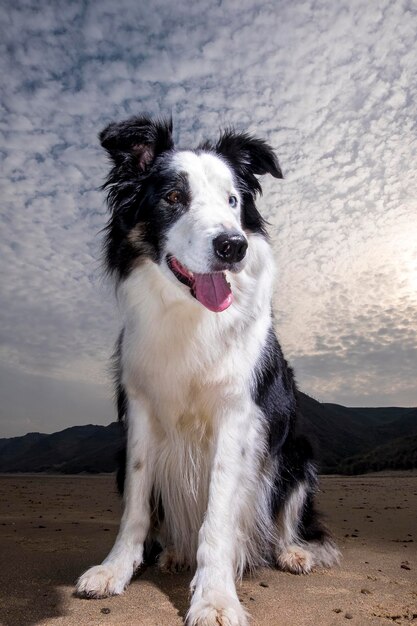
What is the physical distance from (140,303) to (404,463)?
13.9 meters

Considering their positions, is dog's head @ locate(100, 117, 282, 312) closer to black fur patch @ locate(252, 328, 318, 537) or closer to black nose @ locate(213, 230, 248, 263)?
black nose @ locate(213, 230, 248, 263)

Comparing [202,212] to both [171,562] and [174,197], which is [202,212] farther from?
[171,562]

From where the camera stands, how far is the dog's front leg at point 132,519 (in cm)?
295

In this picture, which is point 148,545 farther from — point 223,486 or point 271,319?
point 271,319

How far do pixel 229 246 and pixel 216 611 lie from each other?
5.84 feet

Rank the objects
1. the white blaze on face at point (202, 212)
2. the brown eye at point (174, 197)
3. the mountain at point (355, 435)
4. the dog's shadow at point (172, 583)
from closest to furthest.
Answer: the dog's shadow at point (172, 583) < the white blaze on face at point (202, 212) < the brown eye at point (174, 197) < the mountain at point (355, 435)

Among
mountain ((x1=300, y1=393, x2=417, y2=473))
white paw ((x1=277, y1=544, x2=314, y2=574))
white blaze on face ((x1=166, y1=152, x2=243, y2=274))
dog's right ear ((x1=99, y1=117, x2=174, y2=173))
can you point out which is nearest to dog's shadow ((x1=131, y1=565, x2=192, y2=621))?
white paw ((x1=277, y1=544, x2=314, y2=574))

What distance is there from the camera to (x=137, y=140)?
367 cm

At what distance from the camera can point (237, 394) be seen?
3.20 metres

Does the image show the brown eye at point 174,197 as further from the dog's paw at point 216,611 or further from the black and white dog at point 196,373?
the dog's paw at point 216,611

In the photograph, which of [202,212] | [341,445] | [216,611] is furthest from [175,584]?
[341,445]

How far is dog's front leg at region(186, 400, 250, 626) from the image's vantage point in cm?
260

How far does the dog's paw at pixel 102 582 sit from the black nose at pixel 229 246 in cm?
178

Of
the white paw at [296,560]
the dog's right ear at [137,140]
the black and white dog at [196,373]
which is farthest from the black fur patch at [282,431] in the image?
the dog's right ear at [137,140]
